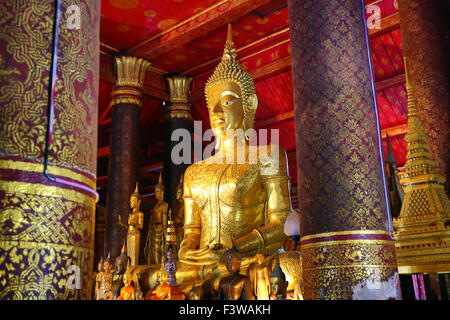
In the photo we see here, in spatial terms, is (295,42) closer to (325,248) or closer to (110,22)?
(325,248)

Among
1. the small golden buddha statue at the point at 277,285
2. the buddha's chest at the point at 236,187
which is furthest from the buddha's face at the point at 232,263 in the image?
the buddha's chest at the point at 236,187

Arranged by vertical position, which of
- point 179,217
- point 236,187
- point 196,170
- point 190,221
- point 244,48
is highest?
point 244,48

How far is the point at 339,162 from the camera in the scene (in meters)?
2.40

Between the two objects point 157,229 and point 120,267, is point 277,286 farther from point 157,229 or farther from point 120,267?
point 157,229

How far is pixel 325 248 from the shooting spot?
7.64ft

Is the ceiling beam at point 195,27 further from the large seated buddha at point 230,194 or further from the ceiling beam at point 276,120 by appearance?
the ceiling beam at point 276,120

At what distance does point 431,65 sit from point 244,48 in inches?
175

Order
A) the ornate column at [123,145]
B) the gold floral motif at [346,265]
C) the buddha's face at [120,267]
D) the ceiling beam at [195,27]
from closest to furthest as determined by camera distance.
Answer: the gold floral motif at [346,265]
the buddha's face at [120,267]
the ceiling beam at [195,27]
the ornate column at [123,145]

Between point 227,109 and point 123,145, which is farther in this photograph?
point 123,145

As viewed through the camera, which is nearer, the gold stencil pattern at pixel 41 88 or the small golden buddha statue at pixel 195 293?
the gold stencil pattern at pixel 41 88

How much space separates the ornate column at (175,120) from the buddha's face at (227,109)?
3592 millimetres

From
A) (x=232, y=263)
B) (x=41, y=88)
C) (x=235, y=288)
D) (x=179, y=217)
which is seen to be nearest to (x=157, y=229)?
(x=179, y=217)

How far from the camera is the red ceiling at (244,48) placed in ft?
23.0

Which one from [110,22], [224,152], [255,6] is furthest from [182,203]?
[110,22]
